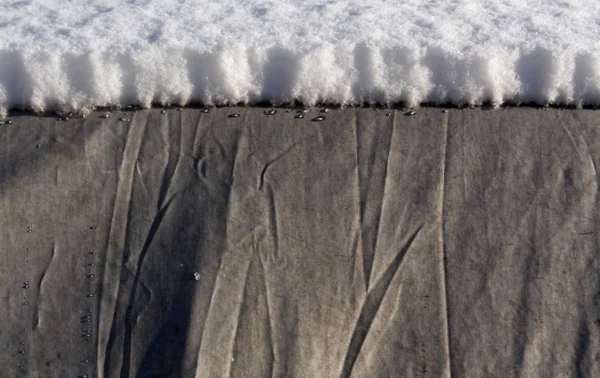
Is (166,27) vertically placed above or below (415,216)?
above

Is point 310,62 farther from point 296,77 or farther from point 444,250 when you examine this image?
point 444,250

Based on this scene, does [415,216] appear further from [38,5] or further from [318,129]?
[38,5]

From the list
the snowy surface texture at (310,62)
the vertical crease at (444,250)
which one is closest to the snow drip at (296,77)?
the snowy surface texture at (310,62)

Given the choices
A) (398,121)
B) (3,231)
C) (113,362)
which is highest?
(398,121)

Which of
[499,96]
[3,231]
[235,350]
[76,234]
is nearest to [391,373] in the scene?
[235,350]

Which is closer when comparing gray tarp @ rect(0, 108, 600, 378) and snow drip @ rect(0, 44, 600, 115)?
gray tarp @ rect(0, 108, 600, 378)

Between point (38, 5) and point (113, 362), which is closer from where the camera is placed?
point (113, 362)

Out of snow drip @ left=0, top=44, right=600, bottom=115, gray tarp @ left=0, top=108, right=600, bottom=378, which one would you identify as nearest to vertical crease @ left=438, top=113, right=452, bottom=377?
gray tarp @ left=0, top=108, right=600, bottom=378

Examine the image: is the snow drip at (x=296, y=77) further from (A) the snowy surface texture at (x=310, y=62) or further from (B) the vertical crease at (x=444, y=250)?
(B) the vertical crease at (x=444, y=250)

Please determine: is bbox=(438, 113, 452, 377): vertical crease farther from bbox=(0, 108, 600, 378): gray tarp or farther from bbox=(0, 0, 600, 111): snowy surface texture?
bbox=(0, 0, 600, 111): snowy surface texture
